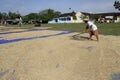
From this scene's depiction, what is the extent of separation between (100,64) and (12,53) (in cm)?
444

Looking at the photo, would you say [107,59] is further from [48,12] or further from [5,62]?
[48,12]

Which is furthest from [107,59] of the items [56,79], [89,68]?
[56,79]

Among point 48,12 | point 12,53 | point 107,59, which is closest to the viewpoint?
point 107,59

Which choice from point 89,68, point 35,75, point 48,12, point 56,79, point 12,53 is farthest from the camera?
point 48,12

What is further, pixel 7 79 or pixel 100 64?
pixel 100 64

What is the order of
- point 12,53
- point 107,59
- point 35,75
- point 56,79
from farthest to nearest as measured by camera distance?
point 12,53, point 107,59, point 35,75, point 56,79

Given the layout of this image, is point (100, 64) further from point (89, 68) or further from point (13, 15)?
point (13, 15)

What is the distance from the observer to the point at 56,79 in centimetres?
652

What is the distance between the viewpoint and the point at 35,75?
22.8ft

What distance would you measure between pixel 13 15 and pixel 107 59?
92.1 metres

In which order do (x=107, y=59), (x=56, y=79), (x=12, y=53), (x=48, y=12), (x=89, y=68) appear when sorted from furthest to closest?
Result: (x=48, y=12)
(x=12, y=53)
(x=107, y=59)
(x=89, y=68)
(x=56, y=79)

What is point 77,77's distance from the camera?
21.8ft

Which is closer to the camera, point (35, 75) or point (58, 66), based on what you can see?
point (35, 75)

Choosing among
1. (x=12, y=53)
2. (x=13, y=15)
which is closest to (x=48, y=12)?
(x=13, y=15)
